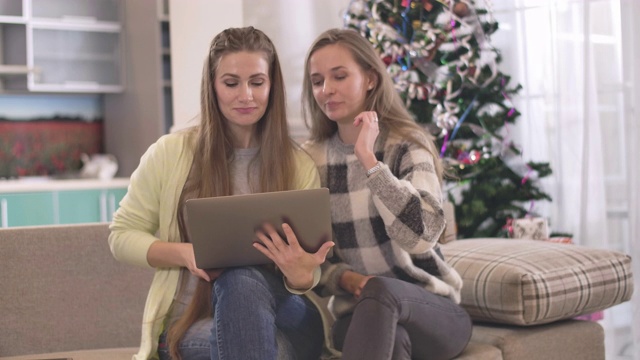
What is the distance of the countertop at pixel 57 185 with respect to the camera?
4.88 m

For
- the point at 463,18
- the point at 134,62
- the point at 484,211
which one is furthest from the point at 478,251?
the point at 134,62

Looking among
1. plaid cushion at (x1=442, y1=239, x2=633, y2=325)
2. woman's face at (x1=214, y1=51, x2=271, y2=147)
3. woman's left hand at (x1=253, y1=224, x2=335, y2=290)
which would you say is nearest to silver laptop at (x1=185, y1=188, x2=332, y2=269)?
woman's left hand at (x1=253, y1=224, x2=335, y2=290)

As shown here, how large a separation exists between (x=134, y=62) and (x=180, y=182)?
3.61 m

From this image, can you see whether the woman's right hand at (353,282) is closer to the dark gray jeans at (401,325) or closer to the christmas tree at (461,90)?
the dark gray jeans at (401,325)

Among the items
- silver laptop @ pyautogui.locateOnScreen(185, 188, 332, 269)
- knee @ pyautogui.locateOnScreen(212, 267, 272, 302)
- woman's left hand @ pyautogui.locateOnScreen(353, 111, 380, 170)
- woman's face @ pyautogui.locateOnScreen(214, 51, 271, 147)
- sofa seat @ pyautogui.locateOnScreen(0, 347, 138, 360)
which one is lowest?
sofa seat @ pyautogui.locateOnScreen(0, 347, 138, 360)

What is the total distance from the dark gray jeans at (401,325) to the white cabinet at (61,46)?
3.67m

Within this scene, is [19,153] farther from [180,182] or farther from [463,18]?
[180,182]

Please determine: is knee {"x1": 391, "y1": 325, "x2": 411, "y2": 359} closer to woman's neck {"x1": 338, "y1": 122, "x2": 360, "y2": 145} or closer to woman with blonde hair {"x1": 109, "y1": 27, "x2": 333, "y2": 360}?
woman with blonde hair {"x1": 109, "y1": 27, "x2": 333, "y2": 360}

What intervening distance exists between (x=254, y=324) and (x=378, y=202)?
43 cm

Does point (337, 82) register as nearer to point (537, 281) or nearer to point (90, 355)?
point (537, 281)

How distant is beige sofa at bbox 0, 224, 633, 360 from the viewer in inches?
91.7

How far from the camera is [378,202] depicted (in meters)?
2.10

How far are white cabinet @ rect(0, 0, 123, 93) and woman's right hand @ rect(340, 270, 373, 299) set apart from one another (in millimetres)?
3625

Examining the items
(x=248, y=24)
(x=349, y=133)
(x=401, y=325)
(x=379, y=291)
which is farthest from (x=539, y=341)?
(x=248, y=24)
